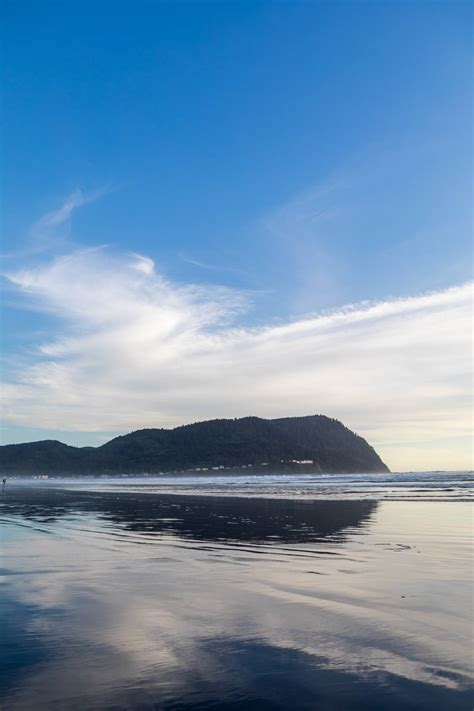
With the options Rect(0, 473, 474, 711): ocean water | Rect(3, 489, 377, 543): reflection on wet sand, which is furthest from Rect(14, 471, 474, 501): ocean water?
Rect(0, 473, 474, 711): ocean water

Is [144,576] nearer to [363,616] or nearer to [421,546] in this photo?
[363,616]

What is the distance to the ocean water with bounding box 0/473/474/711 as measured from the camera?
5215 millimetres

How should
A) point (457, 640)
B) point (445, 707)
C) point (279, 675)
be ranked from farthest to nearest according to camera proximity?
point (457, 640) < point (279, 675) < point (445, 707)

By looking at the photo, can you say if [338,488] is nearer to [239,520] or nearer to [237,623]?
[239,520]

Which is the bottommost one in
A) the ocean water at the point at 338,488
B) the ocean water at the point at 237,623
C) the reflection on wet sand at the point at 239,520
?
the ocean water at the point at 237,623

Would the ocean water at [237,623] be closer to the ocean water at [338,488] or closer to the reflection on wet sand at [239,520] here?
the reflection on wet sand at [239,520]

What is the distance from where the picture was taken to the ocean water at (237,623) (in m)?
5.21

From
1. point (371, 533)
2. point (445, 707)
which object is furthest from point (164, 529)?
point (445, 707)

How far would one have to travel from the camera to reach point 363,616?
7.82m

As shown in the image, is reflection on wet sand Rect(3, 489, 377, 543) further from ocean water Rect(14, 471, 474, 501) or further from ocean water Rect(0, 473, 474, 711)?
ocean water Rect(14, 471, 474, 501)

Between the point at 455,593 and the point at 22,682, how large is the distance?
273 inches

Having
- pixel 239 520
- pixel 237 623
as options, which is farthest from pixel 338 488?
pixel 237 623

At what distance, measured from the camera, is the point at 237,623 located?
24.7 ft

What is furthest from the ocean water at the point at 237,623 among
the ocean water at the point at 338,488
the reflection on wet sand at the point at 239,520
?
the ocean water at the point at 338,488
